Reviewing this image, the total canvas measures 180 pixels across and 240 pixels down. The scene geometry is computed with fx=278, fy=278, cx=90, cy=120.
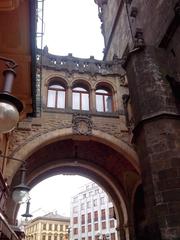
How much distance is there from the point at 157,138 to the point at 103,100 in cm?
789

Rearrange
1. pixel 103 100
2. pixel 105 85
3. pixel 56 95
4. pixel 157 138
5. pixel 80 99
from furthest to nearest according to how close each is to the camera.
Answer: pixel 105 85 → pixel 103 100 → pixel 80 99 → pixel 56 95 → pixel 157 138

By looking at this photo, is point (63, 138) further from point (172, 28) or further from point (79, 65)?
point (172, 28)

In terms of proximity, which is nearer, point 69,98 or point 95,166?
point 69,98

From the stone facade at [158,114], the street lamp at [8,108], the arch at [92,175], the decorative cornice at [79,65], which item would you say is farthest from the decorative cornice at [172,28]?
the arch at [92,175]

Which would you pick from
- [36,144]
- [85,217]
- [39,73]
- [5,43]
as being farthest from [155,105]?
[85,217]

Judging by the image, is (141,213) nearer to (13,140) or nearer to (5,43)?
(13,140)

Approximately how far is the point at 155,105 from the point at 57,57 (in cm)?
886

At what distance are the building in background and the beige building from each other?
6814mm

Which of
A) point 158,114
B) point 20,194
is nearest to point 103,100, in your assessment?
point 158,114

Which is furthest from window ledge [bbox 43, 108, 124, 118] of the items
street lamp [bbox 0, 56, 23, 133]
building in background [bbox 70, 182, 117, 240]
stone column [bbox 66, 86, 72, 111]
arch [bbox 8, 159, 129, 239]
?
building in background [bbox 70, 182, 117, 240]

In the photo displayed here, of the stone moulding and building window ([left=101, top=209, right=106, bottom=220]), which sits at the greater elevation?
building window ([left=101, top=209, right=106, bottom=220])

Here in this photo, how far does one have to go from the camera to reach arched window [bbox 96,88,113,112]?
49.6 ft

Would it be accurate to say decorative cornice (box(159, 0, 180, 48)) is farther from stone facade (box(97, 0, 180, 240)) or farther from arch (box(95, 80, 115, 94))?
arch (box(95, 80, 115, 94))

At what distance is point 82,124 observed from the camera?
13.9 metres
